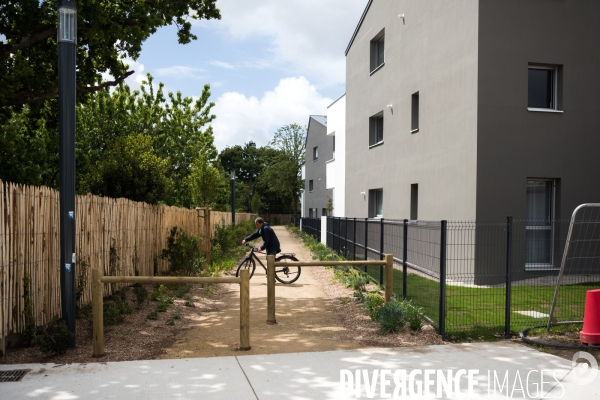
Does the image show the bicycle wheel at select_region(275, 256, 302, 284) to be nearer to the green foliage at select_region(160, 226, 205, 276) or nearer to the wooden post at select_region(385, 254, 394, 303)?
the green foliage at select_region(160, 226, 205, 276)

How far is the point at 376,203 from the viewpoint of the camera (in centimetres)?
2220

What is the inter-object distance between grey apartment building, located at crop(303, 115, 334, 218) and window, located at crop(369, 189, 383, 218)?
1417 cm

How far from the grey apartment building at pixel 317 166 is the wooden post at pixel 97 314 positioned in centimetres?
2983

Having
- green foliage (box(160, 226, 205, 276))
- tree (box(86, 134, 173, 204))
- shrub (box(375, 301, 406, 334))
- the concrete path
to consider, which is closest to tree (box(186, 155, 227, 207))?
tree (box(86, 134, 173, 204))

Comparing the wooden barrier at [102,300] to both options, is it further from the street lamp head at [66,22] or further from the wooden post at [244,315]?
the street lamp head at [66,22]

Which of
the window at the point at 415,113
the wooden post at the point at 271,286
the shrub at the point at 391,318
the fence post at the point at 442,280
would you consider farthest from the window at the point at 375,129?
the fence post at the point at 442,280

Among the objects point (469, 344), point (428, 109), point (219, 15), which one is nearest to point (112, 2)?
point (219, 15)

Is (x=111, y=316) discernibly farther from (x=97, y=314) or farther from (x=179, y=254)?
(x=179, y=254)

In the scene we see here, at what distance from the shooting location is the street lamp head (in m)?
Result: 7.37

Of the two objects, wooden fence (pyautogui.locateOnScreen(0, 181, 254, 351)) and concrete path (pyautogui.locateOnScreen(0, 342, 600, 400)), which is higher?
wooden fence (pyautogui.locateOnScreen(0, 181, 254, 351))

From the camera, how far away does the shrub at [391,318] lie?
8.17 meters

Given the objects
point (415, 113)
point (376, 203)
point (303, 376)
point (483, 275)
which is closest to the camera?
point (303, 376)

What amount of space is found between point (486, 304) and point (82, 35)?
33.2 ft

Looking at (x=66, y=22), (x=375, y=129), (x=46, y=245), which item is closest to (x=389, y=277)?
(x=46, y=245)
